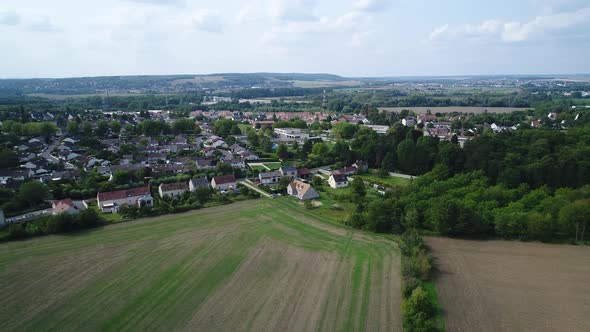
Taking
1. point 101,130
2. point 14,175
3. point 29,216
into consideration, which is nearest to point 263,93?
point 101,130

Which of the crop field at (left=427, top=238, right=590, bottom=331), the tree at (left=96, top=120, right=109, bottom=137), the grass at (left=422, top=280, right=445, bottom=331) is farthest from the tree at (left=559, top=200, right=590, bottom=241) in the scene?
the tree at (left=96, top=120, right=109, bottom=137)

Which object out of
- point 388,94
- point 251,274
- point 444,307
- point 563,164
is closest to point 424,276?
point 444,307

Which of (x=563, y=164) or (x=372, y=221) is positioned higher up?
(x=563, y=164)

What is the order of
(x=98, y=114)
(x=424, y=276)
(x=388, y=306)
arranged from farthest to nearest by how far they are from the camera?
(x=98, y=114)
(x=424, y=276)
(x=388, y=306)

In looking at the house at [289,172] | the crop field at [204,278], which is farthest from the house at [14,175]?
the house at [289,172]

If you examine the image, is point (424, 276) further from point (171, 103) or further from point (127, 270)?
point (171, 103)

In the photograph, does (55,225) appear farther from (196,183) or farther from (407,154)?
(407,154)
